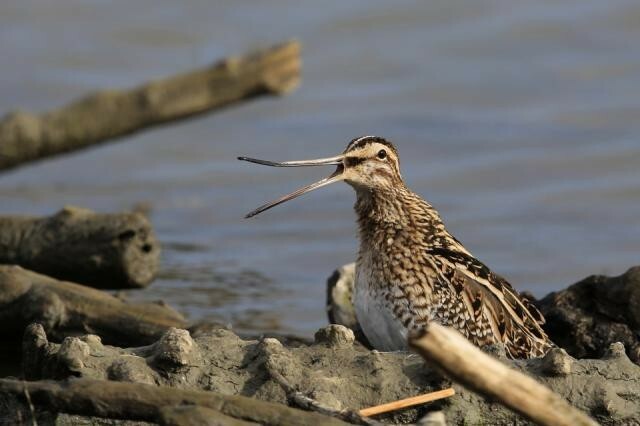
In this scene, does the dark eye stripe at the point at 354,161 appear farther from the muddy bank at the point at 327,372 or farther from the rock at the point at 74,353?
the rock at the point at 74,353

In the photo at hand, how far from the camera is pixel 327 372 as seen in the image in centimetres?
643

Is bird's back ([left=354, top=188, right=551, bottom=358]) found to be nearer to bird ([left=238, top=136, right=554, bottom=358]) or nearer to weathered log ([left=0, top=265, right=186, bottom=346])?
bird ([left=238, top=136, right=554, bottom=358])

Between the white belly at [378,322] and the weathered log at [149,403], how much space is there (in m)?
2.31

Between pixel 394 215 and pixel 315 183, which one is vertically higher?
pixel 315 183

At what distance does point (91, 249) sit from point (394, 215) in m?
1.92

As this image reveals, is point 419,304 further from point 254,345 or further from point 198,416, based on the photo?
point 198,416

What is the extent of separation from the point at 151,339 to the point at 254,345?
2.09m

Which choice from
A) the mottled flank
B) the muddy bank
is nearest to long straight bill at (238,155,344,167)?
the mottled flank

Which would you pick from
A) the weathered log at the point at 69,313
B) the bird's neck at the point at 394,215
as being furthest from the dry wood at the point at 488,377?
the weathered log at the point at 69,313

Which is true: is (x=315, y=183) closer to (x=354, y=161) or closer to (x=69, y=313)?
(x=354, y=161)

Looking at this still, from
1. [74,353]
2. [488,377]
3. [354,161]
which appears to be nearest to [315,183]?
[354,161]

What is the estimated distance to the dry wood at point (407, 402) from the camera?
6.08 m

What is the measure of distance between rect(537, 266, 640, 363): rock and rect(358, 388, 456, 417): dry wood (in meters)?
1.98

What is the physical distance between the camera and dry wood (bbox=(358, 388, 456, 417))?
6085 millimetres
